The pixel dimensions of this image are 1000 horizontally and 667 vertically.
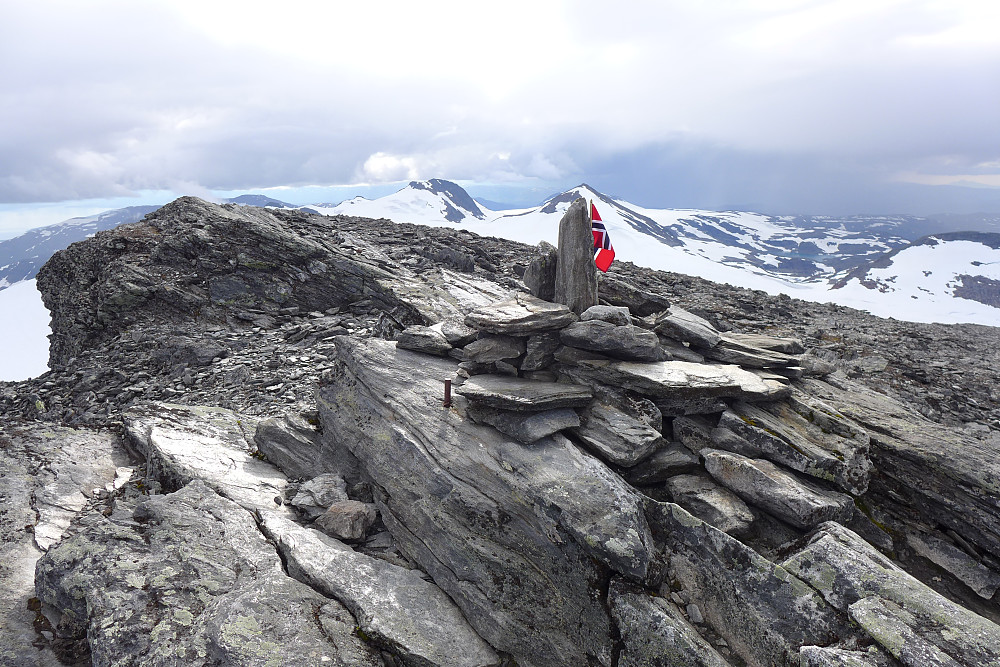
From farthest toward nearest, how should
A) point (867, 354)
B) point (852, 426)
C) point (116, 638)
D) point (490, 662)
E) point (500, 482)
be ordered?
point (867, 354) → point (852, 426) → point (500, 482) → point (490, 662) → point (116, 638)

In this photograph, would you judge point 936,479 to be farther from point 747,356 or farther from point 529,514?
point 529,514

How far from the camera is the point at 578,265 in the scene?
1742 centimetres

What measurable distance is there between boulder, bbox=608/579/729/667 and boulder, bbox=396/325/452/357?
9.51 metres

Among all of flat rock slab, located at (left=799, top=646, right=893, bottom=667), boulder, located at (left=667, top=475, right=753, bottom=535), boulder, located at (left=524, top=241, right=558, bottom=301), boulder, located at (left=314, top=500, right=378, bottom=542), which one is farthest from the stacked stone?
boulder, located at (left=314, top=500, right=378, bottom=542)

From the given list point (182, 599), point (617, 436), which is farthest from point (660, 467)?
point (182, 599)

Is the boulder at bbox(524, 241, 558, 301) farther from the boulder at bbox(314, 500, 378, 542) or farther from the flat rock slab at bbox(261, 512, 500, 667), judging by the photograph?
the flat rock slab at bbox(261, 512, 500, 667)

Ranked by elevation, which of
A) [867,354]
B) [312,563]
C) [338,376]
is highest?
[338,376]

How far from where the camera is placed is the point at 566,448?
12312 millimetres

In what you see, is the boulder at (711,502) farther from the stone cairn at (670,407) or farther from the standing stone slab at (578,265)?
the standing stone slab at (578,265)

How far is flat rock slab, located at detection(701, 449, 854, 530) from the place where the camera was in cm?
1098

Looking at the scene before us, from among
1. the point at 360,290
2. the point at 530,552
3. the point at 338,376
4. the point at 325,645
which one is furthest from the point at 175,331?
the point at 530,552

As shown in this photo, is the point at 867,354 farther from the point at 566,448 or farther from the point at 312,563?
the point at 312,563

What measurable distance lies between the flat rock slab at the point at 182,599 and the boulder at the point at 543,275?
40.8 ft

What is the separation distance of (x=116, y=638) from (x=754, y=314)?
45996mm
